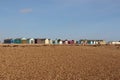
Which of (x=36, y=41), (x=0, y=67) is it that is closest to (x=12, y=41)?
(x=36, y=41)

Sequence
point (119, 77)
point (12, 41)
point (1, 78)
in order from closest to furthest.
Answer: point (1, 78) → point (119, 77) → point (12, 41)

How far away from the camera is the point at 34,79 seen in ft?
70.8

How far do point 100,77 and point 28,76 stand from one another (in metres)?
6.38

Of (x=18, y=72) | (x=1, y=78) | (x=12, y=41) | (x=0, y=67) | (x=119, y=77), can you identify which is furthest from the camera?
(x=12, y=41)

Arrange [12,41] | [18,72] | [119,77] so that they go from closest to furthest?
[119,77], [18,72], [12,41]

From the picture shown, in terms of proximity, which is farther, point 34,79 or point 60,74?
point 60,74

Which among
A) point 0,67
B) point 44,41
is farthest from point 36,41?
point 0,67

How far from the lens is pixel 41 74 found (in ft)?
78.7

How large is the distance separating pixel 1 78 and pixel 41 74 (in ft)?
13.2

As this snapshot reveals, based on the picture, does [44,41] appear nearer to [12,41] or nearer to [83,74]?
[12,41]

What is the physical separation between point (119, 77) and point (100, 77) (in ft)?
5.53

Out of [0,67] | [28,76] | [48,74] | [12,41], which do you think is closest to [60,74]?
[48,74]

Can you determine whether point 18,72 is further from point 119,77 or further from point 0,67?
point 119,77

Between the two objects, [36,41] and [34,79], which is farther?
[36,41]
